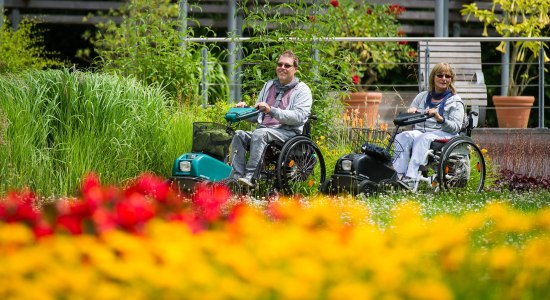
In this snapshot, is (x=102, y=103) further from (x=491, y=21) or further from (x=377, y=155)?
(x=491, y=21)

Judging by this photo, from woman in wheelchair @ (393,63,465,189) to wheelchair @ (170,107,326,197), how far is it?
2.11 feet

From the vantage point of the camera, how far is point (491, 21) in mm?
14430

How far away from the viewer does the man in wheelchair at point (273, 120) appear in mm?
7016

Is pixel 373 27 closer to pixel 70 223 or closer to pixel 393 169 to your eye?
pixel 393 169

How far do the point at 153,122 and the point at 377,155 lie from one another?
5.45 ft

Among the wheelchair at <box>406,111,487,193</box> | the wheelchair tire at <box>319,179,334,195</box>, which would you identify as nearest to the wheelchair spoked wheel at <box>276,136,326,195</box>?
the wheelchair tire at <box>319,179,334,195</box>

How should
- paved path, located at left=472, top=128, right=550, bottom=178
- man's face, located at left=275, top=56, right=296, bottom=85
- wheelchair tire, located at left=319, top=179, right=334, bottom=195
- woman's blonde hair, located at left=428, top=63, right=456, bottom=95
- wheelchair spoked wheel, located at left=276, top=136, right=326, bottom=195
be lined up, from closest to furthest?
wheelchair spoked wheel, located at left=276, top=136, right=326, bottom=195 → wheelchair tire, located at left=319, top=179, right=334, bottom=195 → man's face, located at left=275, top=56, right=296, bottom=85 → woman's blonde hair, located at left=428, top=63, right=456, bottom=95 → paved path, located at left=472, top=128, right=550, bottom=178

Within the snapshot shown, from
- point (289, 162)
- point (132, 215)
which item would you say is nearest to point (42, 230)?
point (132, 215)

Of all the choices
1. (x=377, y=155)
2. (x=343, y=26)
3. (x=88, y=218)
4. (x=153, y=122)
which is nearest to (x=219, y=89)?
(x=343, y=26)

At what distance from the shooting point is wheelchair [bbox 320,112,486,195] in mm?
7134

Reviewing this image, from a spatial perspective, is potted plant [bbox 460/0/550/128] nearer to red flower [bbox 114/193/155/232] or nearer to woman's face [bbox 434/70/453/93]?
woman's face [bbox 434/70/453/93]

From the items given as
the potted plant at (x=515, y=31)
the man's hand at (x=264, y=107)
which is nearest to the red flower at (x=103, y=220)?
the man's hand at (x=264, y=107)

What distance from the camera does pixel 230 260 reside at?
2582 millimetres

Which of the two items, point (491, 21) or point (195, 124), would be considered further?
point (491, 21)
